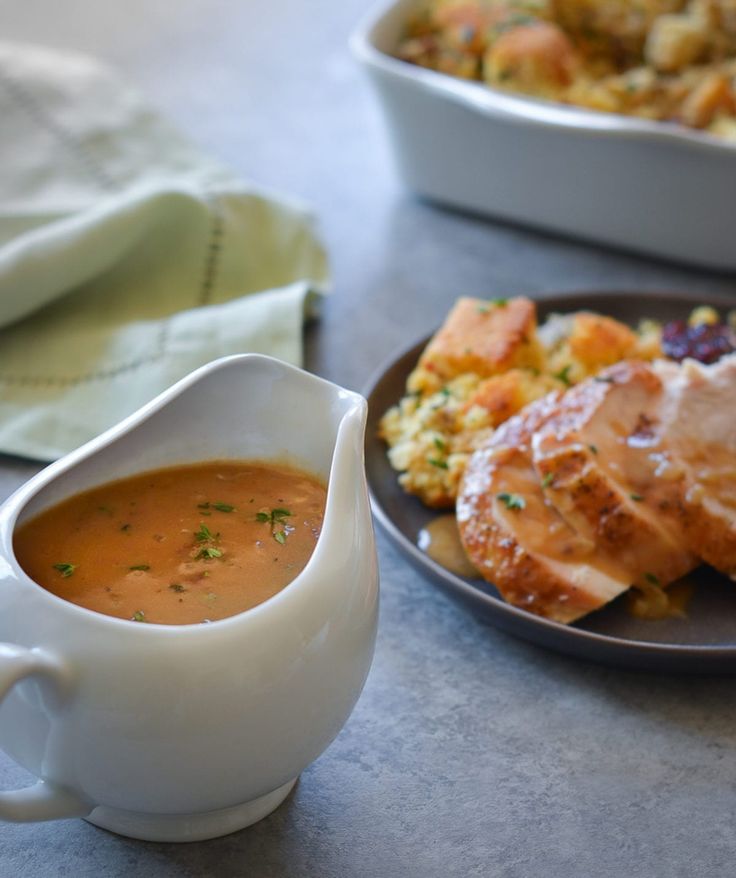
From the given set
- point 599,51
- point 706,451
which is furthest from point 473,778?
point 599,51

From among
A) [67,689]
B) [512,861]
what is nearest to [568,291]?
[512,861]

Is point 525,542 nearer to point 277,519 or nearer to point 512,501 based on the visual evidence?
point 512,501

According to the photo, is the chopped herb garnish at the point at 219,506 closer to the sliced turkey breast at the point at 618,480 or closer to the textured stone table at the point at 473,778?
the textured stone table at the point at 473,778

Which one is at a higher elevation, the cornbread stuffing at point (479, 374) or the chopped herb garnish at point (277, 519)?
the chopped herb garnish at point (277, 519)

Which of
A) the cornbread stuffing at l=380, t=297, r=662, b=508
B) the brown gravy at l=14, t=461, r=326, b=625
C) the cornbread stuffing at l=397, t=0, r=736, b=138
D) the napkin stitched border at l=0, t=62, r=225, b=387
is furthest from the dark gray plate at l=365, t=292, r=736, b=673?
the cornbread stuffing at l=397, t=0, r=736, b=138

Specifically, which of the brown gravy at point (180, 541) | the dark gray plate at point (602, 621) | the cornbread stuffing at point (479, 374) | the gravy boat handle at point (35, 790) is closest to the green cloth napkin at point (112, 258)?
the cornbread stuffing at point (479, 374)

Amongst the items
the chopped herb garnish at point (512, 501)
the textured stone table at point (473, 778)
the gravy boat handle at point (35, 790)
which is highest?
the gravy boat handle at point (35, 790)
